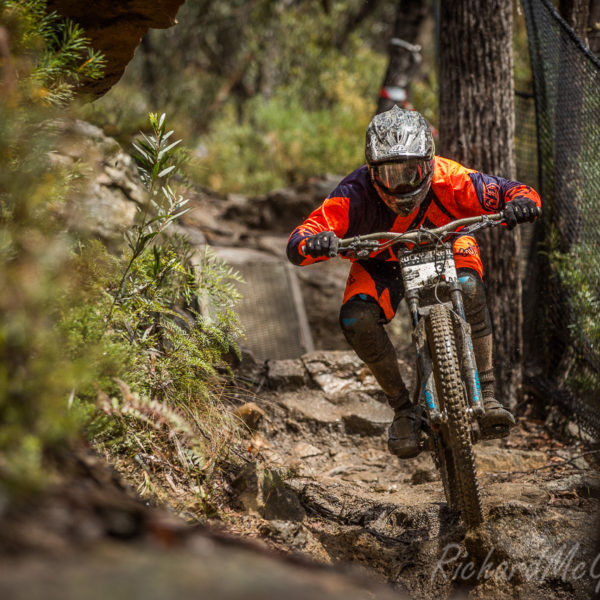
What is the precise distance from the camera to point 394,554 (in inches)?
140

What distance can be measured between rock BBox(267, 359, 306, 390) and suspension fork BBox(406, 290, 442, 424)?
2.14m

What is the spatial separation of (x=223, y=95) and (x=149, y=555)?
60.8 ft

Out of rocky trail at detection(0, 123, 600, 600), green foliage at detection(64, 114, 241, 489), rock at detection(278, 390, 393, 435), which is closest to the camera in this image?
rocky trail at detection(0, 123, 600, 600)

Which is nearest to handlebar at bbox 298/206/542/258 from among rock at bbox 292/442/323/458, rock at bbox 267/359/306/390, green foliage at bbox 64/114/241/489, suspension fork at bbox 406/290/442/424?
suspension fork at bbox 406/290/442/424

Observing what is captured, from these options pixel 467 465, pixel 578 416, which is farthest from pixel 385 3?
pixel 467 465

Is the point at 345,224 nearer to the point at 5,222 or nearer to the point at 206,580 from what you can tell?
the point at 5,222

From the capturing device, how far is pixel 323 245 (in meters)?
3.47

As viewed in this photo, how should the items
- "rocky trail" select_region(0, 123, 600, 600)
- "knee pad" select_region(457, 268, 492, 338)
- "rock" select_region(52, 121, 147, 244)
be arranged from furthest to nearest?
1. "rock" select_region(52, 121, 147, 244)
2. "knee pad" select_region(457, 268, 492, 338)
3. "rocky trail" select_region(0, 123, 600, 600)

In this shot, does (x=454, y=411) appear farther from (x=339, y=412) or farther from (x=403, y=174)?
(x=339, y=412)

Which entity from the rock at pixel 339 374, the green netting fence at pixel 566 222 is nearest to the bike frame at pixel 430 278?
the green netting fence at pixel 566 222

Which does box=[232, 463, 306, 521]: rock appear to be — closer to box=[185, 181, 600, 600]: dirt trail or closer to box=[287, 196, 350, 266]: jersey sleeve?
box=[185, 181, 600, 600]: dirt trail

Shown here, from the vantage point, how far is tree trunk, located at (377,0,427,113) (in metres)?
9.20

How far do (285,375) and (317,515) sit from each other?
179 cm

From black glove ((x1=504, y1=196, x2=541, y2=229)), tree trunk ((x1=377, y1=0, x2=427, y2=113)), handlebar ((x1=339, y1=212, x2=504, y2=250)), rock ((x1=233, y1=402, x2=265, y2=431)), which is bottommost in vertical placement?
rock ((x1=233, y1=402, x2=265, y2=431))
